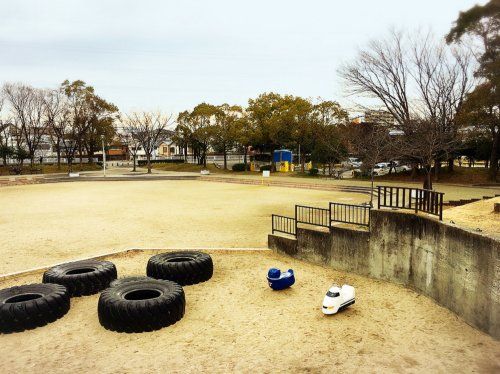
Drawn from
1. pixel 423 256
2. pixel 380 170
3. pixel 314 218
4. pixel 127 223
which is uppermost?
pixel 380 170

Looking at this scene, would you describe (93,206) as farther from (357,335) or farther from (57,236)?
(357,335)

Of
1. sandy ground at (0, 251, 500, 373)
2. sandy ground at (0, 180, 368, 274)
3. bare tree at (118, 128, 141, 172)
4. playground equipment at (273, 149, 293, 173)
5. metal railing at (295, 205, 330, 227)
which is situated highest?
bare tree at (118, 128, 141, 172)

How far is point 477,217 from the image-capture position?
999cm

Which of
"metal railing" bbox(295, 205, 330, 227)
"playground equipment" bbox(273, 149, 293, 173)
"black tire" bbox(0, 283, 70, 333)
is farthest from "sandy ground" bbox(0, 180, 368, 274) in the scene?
"playground equipment" bbox(273, 149, 293, 173)

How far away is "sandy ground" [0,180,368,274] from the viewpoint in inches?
498

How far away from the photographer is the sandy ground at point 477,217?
8656 millimetres

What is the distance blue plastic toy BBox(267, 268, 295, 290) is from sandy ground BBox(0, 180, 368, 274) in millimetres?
3819

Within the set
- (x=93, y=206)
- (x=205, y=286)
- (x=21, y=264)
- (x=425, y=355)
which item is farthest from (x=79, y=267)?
(x=93, y=206)

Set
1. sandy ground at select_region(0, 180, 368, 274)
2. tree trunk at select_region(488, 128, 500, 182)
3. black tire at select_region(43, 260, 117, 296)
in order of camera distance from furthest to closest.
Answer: tree trunk at select_region(488, 128, 500, 182)
sandy ground at select_region(0, 180, 368, 274)
black tire at select_region(43, 260, 117, 296)

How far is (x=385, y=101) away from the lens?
32312 mm

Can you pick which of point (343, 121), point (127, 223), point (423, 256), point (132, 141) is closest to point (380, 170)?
point (343, 121)

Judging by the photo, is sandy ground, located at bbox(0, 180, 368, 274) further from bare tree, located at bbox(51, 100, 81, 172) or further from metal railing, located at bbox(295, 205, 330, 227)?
bare tree, located at bbox(51, 100, 81, 172)

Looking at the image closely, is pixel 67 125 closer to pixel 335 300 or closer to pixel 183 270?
pixel 183 270

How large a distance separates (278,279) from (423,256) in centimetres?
363
